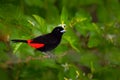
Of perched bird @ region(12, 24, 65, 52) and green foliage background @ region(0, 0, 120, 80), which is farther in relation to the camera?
green foliage background @ region(0, 0, 120, 80)

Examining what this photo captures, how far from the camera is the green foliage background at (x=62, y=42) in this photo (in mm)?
2041

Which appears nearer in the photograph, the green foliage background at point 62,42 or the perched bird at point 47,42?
the perched bird at point 47,42

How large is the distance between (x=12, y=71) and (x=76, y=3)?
A: 0.64 m

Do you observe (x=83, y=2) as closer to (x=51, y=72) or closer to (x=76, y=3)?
(x=76, y=3)

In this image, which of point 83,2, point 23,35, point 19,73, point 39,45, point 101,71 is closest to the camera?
point 39,45

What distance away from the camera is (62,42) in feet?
7.42

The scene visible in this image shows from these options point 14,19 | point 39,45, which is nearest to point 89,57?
point 14,19

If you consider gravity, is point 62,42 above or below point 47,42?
below

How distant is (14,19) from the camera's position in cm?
199

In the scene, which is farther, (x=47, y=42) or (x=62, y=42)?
(x=62, y=42)

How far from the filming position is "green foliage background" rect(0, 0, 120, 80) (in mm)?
2041

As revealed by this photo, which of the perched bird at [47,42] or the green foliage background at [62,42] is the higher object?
the perched bird at [47,42]

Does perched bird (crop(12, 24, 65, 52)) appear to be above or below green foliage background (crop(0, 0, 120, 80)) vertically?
above

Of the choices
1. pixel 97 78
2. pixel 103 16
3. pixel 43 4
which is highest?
pixel 43 4
